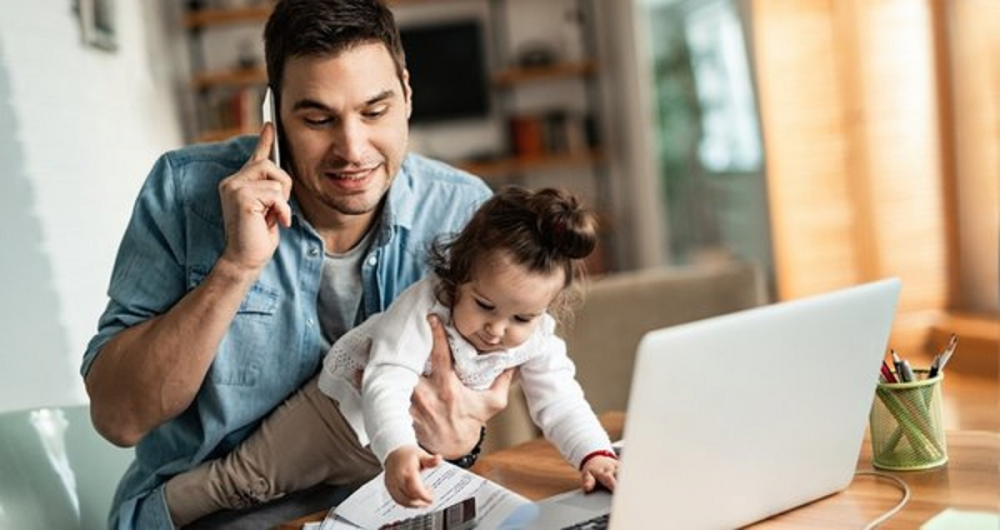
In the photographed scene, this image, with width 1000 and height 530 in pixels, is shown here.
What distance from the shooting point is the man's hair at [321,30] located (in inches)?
60.5

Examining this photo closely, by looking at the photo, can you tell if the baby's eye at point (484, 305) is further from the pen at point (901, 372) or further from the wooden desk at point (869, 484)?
the pen at point (901, 372)

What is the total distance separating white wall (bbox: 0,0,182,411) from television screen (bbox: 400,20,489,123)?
3933 millimetres

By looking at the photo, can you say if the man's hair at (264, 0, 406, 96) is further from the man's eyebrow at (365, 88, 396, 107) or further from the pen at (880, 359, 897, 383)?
the pen at (880, 359, 897, 383)

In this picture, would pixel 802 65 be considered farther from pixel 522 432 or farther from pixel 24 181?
pixel 24 181

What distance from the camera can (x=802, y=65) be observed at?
535cm

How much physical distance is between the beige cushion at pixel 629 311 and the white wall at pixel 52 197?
108 cm

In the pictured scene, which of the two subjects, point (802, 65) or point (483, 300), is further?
point (802, 65)

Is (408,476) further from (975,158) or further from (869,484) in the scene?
(975,158)

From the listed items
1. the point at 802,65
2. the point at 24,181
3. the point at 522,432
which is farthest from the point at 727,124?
the point at 24,181

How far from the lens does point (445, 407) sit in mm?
1553

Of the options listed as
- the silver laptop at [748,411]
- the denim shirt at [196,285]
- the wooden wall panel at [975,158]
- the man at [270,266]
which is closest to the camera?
the silver laptop at [748,411]

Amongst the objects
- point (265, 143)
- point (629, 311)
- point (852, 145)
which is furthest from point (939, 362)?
point (852, 145)

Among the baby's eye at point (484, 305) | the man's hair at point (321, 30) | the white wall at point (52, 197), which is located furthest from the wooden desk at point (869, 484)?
the white wall at point (52, 197)

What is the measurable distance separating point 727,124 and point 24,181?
4.45m
